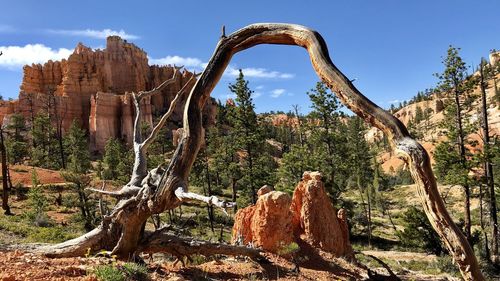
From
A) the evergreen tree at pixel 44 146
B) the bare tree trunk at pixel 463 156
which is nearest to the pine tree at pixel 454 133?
the bare tree trunk at pixel 463 156

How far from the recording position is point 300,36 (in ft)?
12.8


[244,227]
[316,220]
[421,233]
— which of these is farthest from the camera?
[421,233]

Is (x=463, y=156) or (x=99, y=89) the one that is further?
(x=99, y=89)

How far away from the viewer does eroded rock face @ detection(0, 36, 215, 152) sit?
2977 inches

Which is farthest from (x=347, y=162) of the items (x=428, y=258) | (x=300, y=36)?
(x=300, y=36)

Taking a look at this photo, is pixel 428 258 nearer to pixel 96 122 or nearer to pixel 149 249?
pixel 149 249

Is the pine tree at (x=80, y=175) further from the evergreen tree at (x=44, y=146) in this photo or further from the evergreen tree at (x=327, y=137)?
the evergreen tree at (x=327, y=137)

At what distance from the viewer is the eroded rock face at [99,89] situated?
75625mm

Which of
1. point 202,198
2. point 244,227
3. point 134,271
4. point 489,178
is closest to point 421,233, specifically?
point 489,178

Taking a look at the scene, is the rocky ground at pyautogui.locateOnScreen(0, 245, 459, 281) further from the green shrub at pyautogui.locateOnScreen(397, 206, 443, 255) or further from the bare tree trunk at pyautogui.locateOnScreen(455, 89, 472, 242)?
the green shrub at pyautogui.locateOnScreen(397, 206, 443, 255)

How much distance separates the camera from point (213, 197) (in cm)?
378

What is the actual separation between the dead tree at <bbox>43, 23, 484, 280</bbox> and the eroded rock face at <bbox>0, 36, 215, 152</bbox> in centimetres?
6394

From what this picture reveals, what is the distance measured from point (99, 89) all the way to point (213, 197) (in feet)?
288

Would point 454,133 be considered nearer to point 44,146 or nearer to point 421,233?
point 421,233
